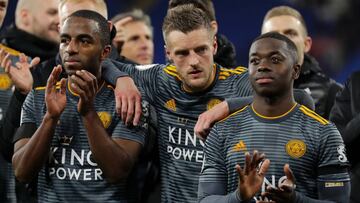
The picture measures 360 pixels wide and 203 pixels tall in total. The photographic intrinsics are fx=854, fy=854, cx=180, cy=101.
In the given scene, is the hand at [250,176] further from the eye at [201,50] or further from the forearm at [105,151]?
the eye at [201,50]

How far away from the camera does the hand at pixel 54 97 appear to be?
3.48 metres

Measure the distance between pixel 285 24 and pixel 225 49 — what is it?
0.76 metres

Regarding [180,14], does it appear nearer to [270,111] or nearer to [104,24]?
[104,24]

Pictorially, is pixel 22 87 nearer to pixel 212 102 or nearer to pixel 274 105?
pixel 212 102

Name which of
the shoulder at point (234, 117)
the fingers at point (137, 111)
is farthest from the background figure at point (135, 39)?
the shoulder at point (234, 117)

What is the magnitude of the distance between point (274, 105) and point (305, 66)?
1701mm

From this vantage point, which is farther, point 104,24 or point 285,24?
point 285,24

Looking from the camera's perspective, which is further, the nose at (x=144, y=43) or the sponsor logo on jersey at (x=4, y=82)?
the nose at (x=144, y=43)

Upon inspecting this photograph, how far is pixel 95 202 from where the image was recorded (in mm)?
3592

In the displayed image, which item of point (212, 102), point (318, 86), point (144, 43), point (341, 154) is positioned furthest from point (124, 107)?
point (144, 43)

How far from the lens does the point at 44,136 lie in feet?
11.5

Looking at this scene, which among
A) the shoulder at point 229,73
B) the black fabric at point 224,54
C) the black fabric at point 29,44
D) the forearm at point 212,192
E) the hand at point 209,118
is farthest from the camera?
the black fabric at point 29,44

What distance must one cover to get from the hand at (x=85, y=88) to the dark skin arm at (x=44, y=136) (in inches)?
3.5

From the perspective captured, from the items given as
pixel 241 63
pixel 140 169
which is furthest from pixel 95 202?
pixel 241 63
